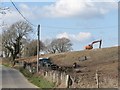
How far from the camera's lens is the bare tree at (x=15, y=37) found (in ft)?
429

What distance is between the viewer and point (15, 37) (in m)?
131

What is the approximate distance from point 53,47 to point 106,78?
144m

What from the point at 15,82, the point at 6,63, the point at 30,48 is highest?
the point at 30,48

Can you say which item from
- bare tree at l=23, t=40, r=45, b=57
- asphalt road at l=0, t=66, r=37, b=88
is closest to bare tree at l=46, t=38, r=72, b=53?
bare tree at l=23, t=40, r=45, b=57

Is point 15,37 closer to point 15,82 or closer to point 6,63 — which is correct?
point 6,63

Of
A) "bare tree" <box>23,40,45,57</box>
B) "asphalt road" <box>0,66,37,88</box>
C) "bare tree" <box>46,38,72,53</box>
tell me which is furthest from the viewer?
"bare tree" <box>46,38,72,53</box>

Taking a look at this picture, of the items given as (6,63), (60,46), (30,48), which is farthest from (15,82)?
(60,46)

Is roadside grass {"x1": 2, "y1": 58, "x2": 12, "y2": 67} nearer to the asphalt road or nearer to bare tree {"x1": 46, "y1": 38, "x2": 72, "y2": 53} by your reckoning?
bare tree {"x1": 46, "y1": 38, "x2": 72, "y2": 53}

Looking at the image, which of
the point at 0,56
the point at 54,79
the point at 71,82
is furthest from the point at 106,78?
the point at 0,56

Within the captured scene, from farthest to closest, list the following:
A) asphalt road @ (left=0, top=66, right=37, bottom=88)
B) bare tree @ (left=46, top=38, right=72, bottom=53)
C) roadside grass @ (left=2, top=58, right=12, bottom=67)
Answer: bare tree @ (left=46, top=38, right=72, bottom=53) < roadside grass @ (left=2, top=58, right=12, bottom=67) < asphalt road @ (left=0, top=66, right=37, bottom=88)

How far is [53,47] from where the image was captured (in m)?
167

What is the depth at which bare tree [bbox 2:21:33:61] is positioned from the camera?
130750mm

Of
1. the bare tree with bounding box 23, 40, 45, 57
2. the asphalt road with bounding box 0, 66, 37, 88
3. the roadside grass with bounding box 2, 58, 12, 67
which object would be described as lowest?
the asphalt road with bounding box 0, 66, 37, 88

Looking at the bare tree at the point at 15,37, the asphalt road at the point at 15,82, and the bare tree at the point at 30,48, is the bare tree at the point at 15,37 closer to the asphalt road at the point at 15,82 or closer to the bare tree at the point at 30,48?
the bare tree at the point at 30,48
